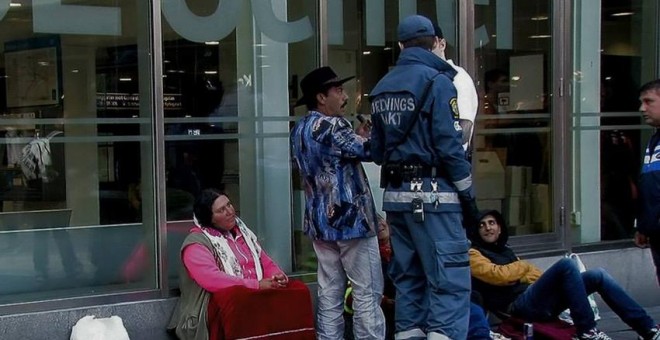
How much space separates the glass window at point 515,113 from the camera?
8211 millimetres

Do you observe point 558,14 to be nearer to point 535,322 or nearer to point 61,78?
point 535,322

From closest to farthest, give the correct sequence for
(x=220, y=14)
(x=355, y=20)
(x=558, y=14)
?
(x=220, y=14) → (x=355, y=20) → (x=558, y=14)

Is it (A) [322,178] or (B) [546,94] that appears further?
(B) [546,94]

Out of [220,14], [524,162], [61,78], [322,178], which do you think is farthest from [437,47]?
[524,162]

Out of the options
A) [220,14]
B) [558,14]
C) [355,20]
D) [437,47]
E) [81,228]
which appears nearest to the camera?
[437,47]

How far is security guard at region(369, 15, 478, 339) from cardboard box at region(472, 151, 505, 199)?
3.11m

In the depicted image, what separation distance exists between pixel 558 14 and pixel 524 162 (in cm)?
128

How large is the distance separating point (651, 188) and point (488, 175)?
88.4 inches

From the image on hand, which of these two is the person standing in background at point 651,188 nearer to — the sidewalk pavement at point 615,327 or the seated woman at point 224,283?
the sidewalk pavement at point 615,327

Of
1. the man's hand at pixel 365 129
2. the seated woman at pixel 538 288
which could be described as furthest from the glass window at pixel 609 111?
the man's hand at pixel 365 129

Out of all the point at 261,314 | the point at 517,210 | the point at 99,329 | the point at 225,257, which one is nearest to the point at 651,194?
the point at 517,210

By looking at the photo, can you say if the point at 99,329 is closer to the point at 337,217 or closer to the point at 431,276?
the point at 337,217

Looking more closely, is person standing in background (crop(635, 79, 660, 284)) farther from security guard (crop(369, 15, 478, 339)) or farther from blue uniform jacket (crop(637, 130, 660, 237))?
security guard (crop(369, 15, 478, 339))

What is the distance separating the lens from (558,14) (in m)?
8.40
